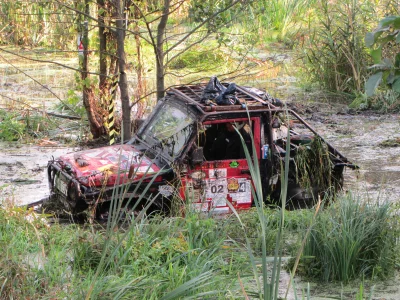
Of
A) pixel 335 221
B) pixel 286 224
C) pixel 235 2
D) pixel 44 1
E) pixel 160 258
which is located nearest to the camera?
pixel 160 258

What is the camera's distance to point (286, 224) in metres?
7.38

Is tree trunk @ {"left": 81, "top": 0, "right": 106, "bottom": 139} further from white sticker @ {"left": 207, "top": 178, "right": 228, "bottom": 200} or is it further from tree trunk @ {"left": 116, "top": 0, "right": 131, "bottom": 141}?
white sticker @ {"left": 207, "top": 178, "right": 228, "bottom": 200}

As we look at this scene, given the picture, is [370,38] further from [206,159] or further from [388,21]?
[206,159]

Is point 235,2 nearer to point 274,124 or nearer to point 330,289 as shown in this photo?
point 274,124

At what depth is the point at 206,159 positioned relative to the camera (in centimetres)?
811

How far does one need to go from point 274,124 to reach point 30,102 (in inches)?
336

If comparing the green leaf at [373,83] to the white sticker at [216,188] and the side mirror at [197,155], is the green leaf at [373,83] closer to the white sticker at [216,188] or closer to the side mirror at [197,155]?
the side mirror at [197,155]

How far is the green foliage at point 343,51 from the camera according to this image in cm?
1570

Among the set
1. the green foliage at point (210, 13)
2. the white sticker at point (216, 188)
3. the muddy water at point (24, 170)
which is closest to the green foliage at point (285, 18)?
the muddy water at point (24, 170)

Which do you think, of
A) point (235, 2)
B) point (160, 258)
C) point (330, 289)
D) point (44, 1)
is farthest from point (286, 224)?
point (44, 1)

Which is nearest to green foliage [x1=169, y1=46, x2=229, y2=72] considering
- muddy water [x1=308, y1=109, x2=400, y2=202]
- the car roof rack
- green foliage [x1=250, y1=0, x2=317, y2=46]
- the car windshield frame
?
green foliage [x1=250, y1=0, x2=317, y2=46]

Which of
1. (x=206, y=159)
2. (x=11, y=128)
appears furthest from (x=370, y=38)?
(x=11, y=128)

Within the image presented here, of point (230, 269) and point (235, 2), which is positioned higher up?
point (235, 2)

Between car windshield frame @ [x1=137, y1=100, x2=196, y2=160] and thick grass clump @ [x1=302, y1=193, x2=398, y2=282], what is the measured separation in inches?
80.1
